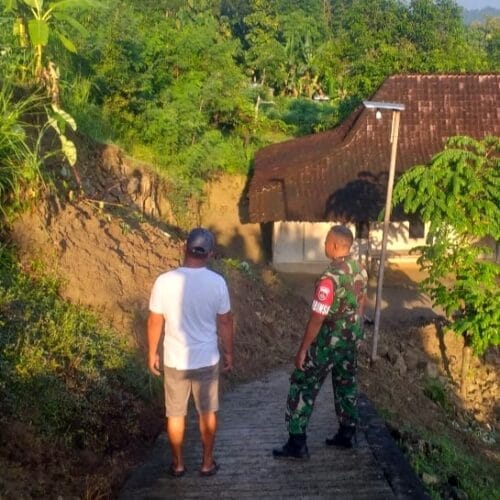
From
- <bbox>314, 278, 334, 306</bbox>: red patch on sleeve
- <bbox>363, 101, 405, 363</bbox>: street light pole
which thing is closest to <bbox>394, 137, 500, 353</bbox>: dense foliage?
<bbox>363, 101, 405, 363</bbox>: street light pole

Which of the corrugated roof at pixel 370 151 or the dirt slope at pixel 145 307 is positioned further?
the corrugated roof at pixel 370 151

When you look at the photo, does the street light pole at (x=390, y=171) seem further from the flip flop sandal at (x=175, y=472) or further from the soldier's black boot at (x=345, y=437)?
the flip flop sandal at (x=175, y=472)

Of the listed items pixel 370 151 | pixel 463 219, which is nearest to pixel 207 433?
pixel 463 219

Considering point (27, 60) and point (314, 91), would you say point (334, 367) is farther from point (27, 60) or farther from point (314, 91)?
point (314, 91)

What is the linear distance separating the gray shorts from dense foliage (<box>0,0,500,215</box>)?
507 cm

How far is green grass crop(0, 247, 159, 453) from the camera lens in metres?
5.33

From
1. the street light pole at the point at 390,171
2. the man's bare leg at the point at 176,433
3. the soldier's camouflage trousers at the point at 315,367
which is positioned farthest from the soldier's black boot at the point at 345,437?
the street light pole at the point at 390,171

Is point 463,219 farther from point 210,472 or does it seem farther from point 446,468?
point 210,472

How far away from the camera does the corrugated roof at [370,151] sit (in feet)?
52.5

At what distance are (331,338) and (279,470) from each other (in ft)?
3.16

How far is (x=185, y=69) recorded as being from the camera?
21.5 metres

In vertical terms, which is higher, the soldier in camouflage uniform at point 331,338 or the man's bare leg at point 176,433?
the soldier in camouflage uniform at point 331,338

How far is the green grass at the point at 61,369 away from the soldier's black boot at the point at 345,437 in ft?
5.01

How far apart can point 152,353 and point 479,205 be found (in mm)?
7036
